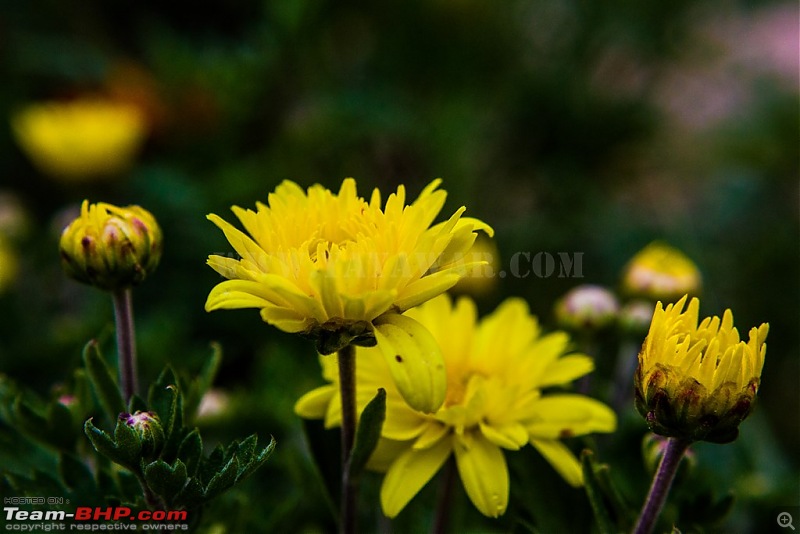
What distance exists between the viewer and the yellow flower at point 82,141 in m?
1.59

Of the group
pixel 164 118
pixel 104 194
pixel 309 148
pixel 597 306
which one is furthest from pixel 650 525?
pixel 164 118

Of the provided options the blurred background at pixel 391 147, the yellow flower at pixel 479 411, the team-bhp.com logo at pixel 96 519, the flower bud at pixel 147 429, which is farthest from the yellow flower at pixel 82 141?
the flower bud at pixel 147 429

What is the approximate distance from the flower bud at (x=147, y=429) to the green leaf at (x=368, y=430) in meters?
0.14

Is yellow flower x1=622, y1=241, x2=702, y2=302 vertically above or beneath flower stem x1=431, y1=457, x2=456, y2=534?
above

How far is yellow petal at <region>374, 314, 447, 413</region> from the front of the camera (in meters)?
0.57

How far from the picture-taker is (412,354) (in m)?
0.57

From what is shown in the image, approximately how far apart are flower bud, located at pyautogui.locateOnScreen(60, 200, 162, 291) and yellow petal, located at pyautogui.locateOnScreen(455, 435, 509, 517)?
308mm

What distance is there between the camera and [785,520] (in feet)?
2.90

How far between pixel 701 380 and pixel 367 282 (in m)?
0.23

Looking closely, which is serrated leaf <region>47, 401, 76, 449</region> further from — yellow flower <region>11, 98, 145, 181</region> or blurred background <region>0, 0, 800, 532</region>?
yellow flower <region>11, 98, 145, 181</region>

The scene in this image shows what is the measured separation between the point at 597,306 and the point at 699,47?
4.87 ft

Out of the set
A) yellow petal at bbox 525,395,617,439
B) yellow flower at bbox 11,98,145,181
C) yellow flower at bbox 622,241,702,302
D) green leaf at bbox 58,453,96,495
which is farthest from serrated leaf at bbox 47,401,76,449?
yellow flower at bbox 11,98,145,181

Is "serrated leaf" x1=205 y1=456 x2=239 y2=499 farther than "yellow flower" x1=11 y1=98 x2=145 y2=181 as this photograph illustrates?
No

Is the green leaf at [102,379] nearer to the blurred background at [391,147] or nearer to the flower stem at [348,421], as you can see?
the flower stem at [348,421]
